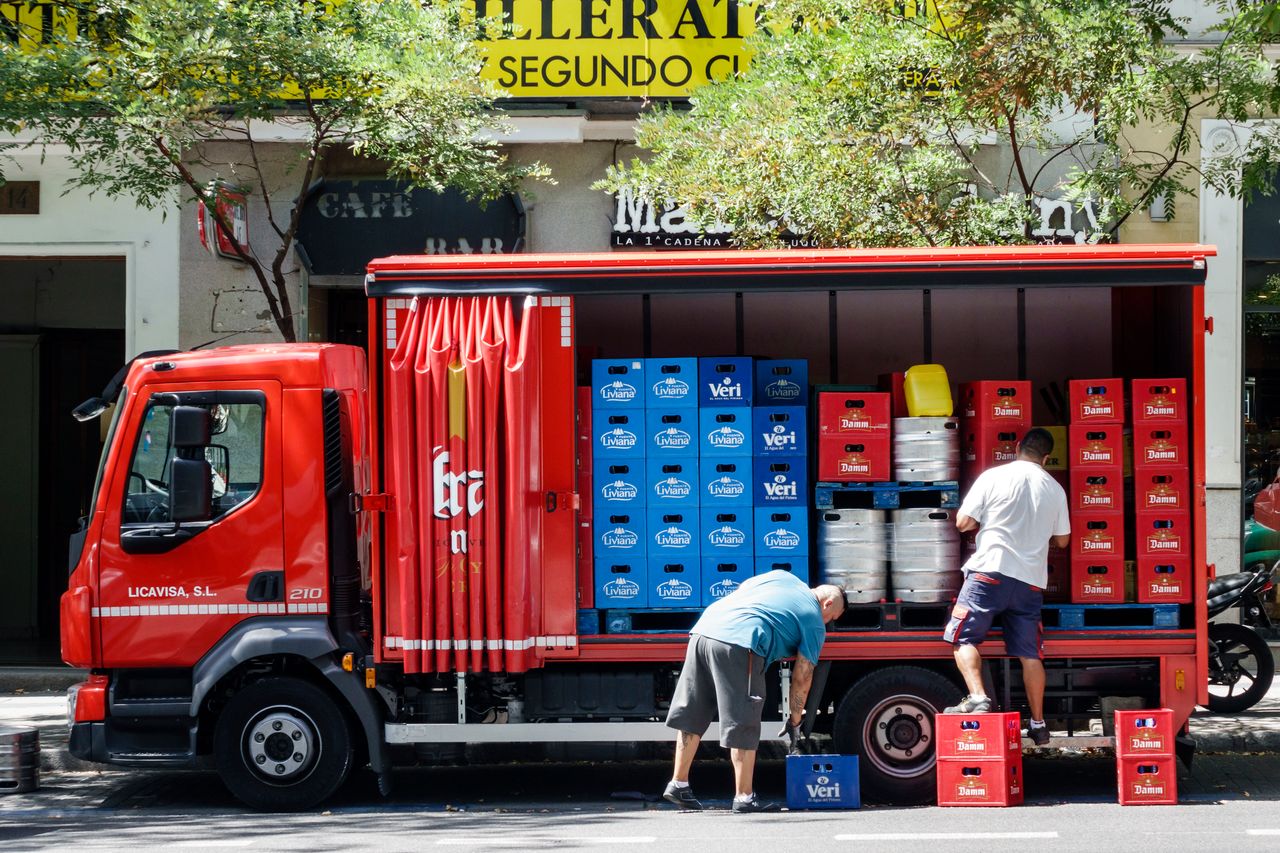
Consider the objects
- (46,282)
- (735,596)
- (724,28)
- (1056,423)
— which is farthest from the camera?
(46,282)

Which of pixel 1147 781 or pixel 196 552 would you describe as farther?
pixel 196 552

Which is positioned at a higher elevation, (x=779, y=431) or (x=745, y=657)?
(x=779, y=431)

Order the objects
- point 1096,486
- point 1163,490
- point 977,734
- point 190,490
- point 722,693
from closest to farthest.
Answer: point 722,693
point 977,734
point 190,490
point 1163,490
point 1096,486

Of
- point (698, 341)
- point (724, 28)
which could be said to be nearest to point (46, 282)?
point (724, 28)

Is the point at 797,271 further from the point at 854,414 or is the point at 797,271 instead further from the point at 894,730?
the point at 894,730

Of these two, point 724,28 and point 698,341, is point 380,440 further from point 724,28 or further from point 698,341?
point 724,28

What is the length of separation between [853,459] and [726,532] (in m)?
0.81

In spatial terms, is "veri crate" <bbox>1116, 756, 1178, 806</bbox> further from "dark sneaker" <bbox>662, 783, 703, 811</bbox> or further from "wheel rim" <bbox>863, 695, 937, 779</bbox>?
"dark sneaker" <bbox>662, 783, 703, 811</bbox>

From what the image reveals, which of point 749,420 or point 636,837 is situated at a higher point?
point 749,420

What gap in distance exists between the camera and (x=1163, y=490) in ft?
Result: 25.7

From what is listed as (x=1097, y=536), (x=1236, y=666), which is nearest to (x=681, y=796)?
(x=1097, y=536)

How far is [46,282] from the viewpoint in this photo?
14125 mm

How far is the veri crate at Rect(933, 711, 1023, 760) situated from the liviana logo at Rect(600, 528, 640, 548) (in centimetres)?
187

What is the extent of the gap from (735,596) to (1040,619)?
1685mm
